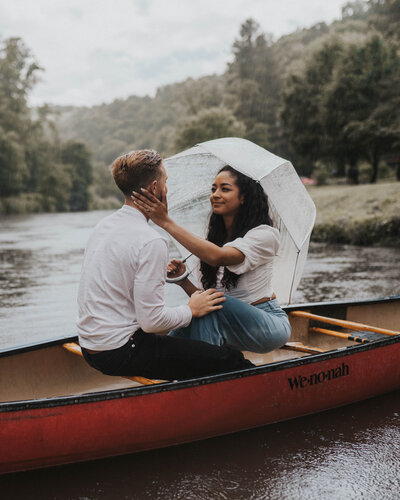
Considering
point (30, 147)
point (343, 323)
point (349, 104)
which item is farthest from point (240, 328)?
point (30, 147)

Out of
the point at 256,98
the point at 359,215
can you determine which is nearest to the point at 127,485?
the point at 359,215

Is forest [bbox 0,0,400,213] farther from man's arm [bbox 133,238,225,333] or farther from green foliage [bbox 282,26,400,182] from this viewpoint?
man's arm [bbox 133,238,225,333]

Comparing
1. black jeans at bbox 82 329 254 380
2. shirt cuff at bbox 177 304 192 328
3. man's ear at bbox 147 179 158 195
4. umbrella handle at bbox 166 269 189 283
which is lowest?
black jeans at bbox 82 329 254 380

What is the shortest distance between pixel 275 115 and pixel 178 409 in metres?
72.1

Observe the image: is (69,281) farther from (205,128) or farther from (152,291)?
(205,128)

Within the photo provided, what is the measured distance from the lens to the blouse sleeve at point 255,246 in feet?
→ 13.0

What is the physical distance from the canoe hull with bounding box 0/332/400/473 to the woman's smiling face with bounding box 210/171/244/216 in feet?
3.67

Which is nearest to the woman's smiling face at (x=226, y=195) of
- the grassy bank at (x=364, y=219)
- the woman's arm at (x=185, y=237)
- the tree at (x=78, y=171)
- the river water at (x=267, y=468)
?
the woman's arm at (x=185, y=237)

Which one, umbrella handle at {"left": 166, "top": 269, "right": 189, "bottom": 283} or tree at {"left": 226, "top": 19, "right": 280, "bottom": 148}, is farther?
tree at {"left": 226, "top": 19, "right": 280, "bottom": 148}

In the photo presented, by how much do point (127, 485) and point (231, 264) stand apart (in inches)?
59.5

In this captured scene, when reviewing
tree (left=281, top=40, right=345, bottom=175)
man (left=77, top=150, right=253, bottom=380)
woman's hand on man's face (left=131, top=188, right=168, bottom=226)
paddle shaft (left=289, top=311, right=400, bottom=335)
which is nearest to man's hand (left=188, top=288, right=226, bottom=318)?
man (left=77, top=150, right=253, bottom=380)

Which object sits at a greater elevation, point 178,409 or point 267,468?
point 178,409

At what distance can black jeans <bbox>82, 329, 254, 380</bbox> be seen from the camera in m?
3.54

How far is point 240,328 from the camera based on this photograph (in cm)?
397
